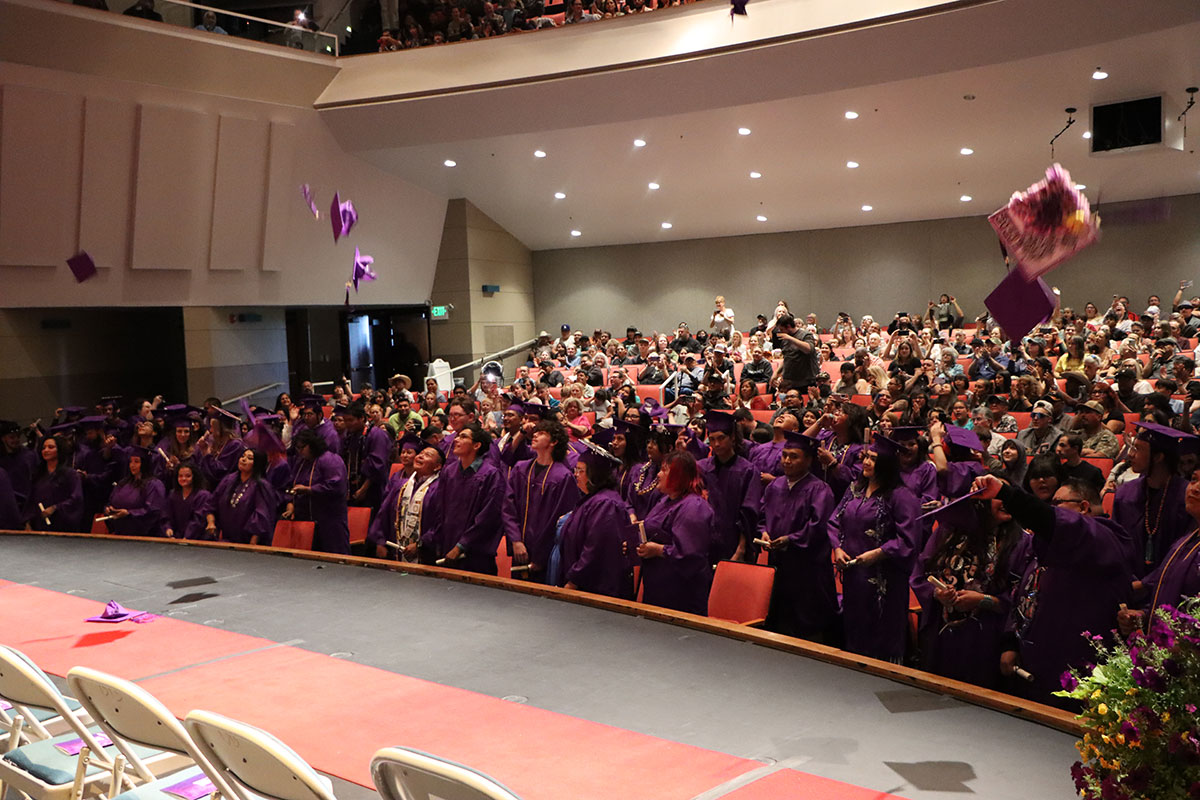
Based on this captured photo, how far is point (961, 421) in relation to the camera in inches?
336

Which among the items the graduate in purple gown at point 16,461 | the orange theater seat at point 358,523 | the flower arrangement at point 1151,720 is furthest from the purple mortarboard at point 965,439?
the graduate in purple gown at point 16,461

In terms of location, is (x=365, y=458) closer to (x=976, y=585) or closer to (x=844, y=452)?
(x=844, y=452)

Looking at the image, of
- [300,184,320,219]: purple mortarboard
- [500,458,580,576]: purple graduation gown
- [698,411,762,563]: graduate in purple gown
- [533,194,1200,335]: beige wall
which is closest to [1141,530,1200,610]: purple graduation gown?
[698,411,762,563]: graduate in purple gown

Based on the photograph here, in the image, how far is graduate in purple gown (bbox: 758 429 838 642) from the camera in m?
5.30

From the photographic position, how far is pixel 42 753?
332 cm

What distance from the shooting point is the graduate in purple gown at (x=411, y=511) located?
6449mm

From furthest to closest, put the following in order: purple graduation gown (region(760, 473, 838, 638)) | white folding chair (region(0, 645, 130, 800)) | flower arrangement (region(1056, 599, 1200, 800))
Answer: purple graduation gown (region(760, 473, 838, 638))
white folding chair (region(0, 645, 130, 800))
flower arrangement (region(1056, 599, 1200, 800))

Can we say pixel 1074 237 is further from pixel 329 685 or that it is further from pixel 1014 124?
pixel 1014 124

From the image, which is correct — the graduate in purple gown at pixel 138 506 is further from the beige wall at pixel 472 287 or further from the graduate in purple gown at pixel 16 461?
the beige wall at pixel 472 287

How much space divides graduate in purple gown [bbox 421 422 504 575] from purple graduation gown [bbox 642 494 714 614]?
4.73 ft

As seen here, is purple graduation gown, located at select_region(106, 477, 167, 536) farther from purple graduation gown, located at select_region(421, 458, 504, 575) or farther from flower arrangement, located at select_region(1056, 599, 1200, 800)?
flower arrangement, located at select_region(1056, 599, 1200, 800)

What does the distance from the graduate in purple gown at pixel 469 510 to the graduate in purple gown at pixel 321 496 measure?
49.2 inches

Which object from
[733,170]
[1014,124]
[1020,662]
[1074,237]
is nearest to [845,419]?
[1020,662]

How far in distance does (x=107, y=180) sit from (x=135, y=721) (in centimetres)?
1313
